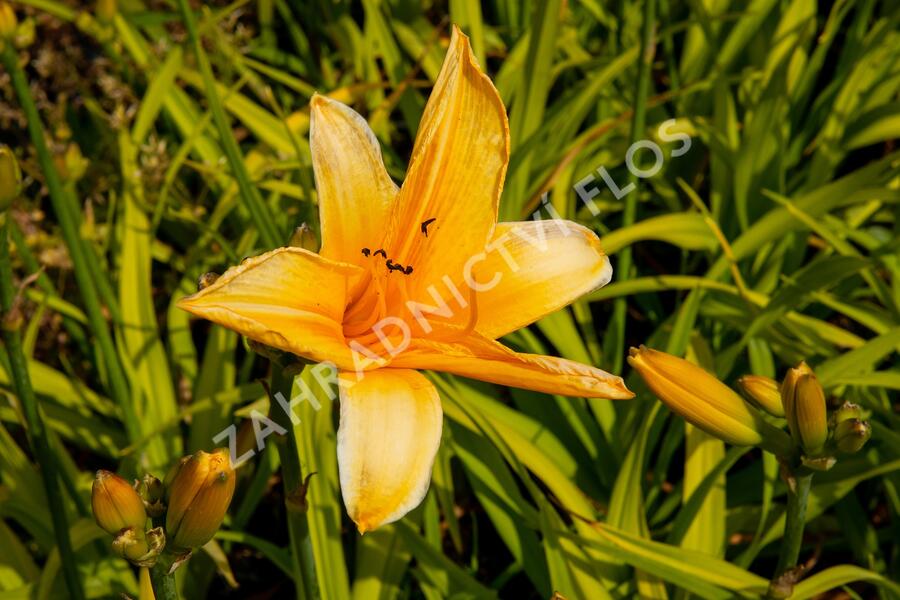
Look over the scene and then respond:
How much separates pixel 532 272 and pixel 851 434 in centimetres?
44

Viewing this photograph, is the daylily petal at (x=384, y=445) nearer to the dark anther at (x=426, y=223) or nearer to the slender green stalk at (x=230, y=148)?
the dark anther at (x=426, y=223)

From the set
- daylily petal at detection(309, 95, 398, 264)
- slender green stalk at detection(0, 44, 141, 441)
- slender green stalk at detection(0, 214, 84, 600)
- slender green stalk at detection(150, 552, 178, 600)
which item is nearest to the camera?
slender green stalk at detection(150, 552, 178, 600)

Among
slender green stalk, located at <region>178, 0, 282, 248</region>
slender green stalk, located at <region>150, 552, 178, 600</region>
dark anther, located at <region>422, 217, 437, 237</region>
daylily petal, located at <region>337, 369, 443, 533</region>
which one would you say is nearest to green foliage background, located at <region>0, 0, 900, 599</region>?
slender green stalk, located at <region>178, 0, 282, 248</region>

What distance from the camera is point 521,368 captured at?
3.36 ft

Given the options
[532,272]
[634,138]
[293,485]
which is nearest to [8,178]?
[293,485]

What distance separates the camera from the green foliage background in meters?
1.66

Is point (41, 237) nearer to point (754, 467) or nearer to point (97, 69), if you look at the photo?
point (97, 69)

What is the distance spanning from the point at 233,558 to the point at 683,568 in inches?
39.0

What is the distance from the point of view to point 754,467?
6.30 ft

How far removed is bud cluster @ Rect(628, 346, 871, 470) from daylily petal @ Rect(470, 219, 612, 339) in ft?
0.38

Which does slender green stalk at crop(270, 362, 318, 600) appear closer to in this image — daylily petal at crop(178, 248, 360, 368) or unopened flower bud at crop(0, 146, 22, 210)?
daylily petal at crop(178, 248, 360, 368)

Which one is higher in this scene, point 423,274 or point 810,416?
point 423,274

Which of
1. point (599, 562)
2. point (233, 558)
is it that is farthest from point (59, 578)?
point (599, 562)

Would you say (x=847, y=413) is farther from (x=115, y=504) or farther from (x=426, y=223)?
(x=115, y=504)
